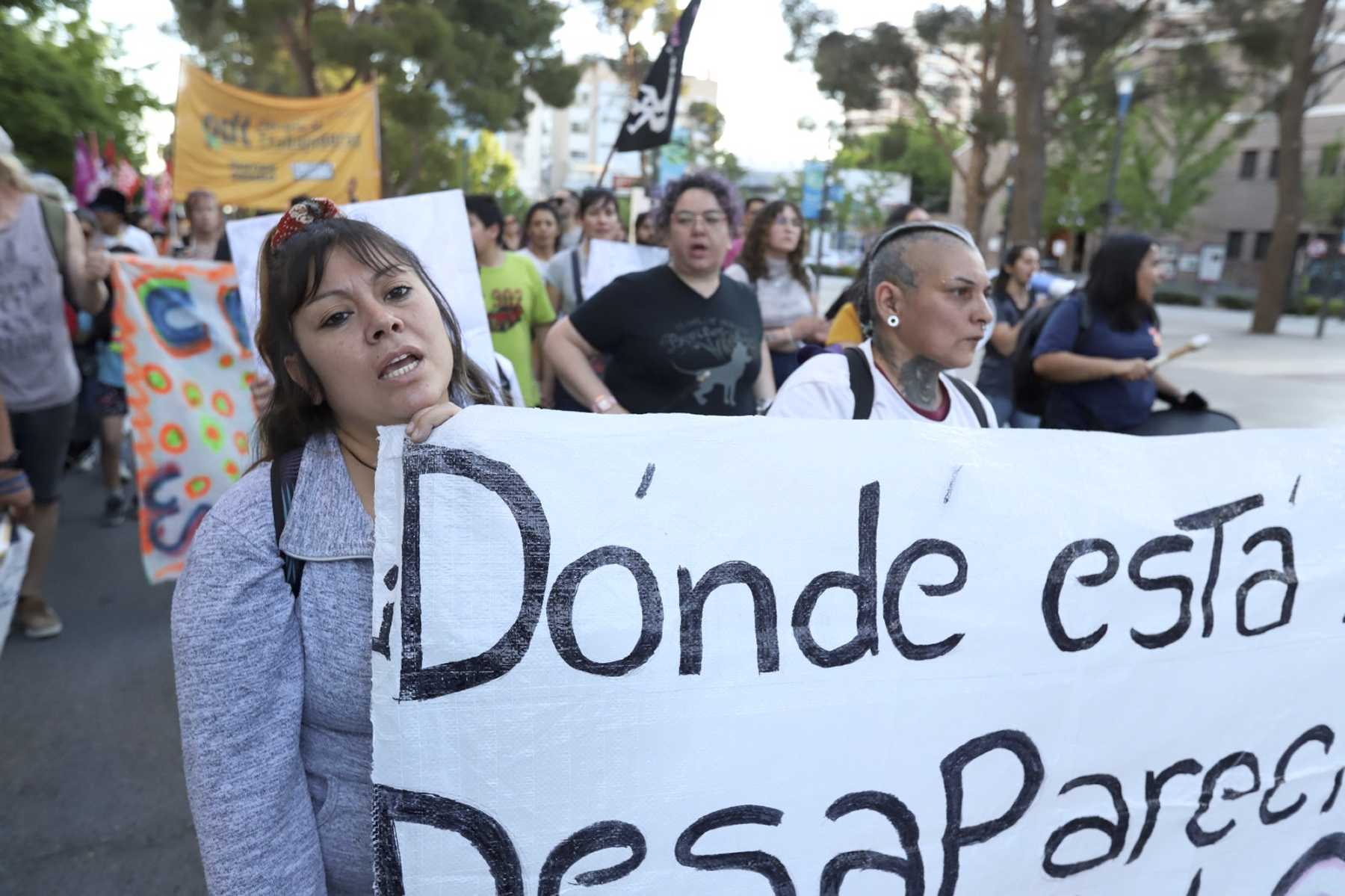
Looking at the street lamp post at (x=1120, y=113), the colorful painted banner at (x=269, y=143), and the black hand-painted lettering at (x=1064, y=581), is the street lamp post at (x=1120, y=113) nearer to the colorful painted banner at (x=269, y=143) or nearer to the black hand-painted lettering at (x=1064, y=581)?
the colorful painted banner at (x=269, y=143)

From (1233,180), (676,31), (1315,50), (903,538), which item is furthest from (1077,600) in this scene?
(1233,180)

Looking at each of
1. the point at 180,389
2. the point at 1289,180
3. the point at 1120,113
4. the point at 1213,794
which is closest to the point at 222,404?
the point at 180,389

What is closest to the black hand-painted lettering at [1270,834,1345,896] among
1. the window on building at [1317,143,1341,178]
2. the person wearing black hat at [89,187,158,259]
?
the person wearing black hat at [89,187,158,259]

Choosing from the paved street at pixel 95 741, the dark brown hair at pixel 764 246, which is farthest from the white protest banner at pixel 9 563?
the dark brown hair at pixel 764 246

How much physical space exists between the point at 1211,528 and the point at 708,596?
3.03 ft

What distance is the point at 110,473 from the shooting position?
5.91m

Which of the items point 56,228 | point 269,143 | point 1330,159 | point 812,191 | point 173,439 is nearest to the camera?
point 56,228

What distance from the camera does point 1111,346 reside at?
388 centimetres

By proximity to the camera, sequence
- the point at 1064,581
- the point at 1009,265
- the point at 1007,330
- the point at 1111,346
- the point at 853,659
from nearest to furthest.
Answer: the point at 853,659
the point at 1064,581
the point at 1111,346
the point at 1007,330
the point at 1009,265

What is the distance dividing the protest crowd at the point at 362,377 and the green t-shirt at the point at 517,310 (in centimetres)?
1

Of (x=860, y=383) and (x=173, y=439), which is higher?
(x=860, y=383)

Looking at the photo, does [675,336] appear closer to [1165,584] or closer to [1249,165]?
[1165,584]

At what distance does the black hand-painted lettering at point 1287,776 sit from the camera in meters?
1.77

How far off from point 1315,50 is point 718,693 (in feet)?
81.1
